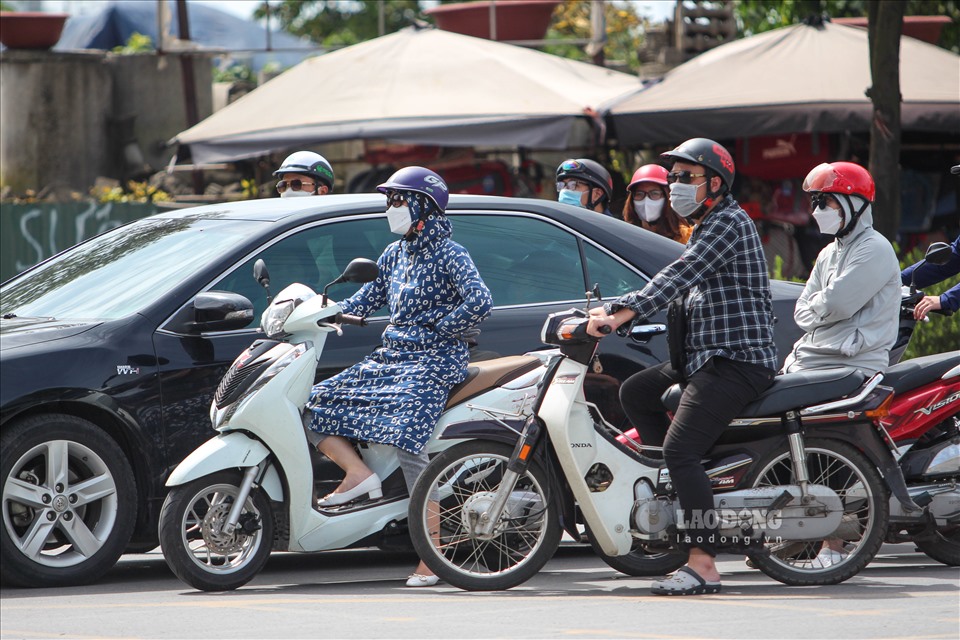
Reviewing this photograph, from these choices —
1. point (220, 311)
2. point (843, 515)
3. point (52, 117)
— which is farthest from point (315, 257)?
point (52, 117)

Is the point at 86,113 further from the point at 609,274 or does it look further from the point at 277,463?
the point at 277,463

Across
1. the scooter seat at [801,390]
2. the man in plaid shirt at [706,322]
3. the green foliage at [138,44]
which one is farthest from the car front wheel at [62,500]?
the green foliage at [138,44]

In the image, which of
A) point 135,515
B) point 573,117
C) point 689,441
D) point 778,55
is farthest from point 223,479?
point 778,55

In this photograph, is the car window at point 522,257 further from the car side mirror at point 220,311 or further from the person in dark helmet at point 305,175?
the person in dark helmet at point 305,175

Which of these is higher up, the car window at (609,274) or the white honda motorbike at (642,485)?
the car window at (609,274)

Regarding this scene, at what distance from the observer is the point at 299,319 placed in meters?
6.30

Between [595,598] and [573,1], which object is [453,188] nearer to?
[595,598]

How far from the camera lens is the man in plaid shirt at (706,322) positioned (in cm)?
600

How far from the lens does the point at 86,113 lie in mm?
19297

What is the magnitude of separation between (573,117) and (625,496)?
8001mm

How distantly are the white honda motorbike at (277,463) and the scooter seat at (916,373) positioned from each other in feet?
5.17

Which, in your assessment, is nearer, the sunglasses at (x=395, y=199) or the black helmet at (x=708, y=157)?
the black helmet at (x=708, y=157)

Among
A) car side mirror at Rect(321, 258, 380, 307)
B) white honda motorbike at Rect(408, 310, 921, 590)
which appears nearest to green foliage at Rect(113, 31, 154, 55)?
car side mirror at Rect(321, 258, 380, 307)

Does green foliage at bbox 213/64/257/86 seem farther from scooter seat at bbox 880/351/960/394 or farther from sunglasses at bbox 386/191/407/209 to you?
scooter seat at bbox 880/351/960/394
